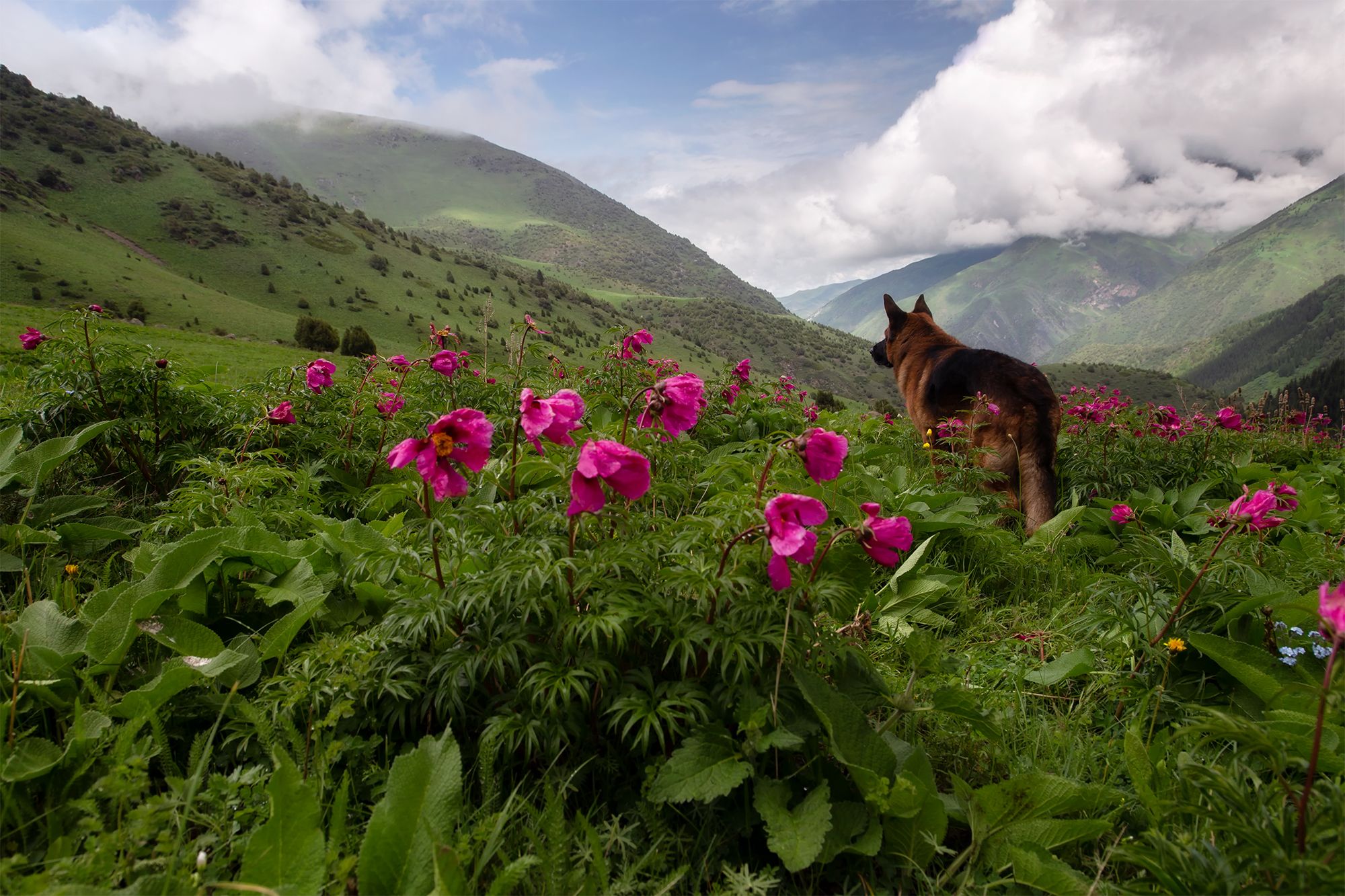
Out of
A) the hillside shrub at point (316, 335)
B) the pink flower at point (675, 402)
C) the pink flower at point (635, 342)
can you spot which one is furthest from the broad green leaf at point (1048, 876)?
the hillside shrub at point (316, 335)

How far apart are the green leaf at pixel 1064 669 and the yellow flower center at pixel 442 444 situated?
270 centimetres

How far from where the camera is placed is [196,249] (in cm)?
6888

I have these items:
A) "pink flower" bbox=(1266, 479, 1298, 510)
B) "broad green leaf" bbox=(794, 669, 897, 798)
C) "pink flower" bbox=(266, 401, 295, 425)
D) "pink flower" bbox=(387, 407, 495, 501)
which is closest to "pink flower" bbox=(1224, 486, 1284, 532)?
"pink flower" bbox=(1266, 479, 1298, 510)

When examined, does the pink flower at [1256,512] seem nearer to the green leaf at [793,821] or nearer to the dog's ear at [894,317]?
the green leaf at [793,821]

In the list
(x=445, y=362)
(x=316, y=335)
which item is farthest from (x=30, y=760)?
(x=316, y=335)

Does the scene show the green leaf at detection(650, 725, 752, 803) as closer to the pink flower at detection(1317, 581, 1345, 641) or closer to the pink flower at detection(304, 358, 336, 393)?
the pink flower at detection(1317, 581, 1345, 641)

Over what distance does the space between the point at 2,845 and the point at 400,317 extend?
2780 inches

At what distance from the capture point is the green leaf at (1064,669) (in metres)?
2.78

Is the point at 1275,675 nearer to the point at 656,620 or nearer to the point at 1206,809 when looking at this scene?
the point at 1206,809

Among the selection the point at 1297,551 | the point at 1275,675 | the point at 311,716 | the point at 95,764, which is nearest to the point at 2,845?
the point at 95,764

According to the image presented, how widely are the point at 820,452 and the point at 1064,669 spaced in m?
1.89

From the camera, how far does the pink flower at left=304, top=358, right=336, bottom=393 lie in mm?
4566

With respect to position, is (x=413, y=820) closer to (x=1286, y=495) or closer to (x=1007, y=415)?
(x=1286, y=495)

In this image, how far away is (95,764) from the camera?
1904mm
